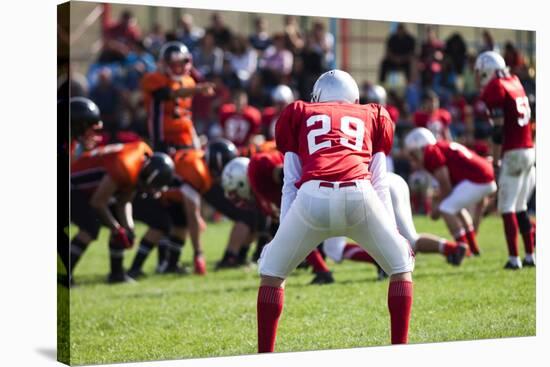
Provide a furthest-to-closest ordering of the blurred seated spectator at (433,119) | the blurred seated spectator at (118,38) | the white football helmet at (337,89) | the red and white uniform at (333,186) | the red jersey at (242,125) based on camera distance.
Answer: the blurred seated spectator at (118,38) → the red jersey at (242,125) → the blurred seated spectator at (433,119) → the white football helmet at (337,89) → the red and white uniform at (333,186)

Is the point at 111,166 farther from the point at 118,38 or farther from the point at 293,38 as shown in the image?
the point at 118,38

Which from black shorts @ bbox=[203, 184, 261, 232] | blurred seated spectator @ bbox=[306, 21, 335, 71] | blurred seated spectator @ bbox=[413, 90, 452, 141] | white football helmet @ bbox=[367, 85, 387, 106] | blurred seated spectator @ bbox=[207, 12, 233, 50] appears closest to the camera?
black shorts @ bbox=[203, 184, 261, 232]

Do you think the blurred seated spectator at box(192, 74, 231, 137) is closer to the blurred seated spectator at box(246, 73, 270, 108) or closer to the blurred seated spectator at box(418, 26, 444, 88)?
the blurred seated spectator at box(246, 73, 270, 108)

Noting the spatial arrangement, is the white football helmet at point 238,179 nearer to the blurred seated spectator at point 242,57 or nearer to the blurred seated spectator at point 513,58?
the blurred seated spectator at point 513,58

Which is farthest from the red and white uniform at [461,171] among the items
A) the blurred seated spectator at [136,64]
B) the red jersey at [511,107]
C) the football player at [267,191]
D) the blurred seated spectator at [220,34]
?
the blurred seated spectator at [136,64]

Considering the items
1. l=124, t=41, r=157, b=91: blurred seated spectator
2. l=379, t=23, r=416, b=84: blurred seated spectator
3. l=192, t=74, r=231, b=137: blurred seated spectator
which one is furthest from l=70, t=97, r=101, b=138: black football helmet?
l=124, t=41, r=157, b=91: blurred seated spectator

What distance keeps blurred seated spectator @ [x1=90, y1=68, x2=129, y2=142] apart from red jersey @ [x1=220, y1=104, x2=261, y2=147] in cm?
311

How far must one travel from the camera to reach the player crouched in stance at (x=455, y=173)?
8.78 meters

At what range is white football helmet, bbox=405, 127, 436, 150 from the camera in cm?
880

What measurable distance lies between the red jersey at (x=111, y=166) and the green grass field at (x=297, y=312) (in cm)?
77

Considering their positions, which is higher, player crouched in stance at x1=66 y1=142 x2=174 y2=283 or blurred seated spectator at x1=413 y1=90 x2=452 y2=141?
blurred seated spectator at x1=413 y1=90 x2=452 y2=141

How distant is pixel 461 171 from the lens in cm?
885

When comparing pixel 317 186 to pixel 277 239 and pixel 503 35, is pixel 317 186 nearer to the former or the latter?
pixel 277 239

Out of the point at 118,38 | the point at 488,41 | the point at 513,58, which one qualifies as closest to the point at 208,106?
the point at 118,38
